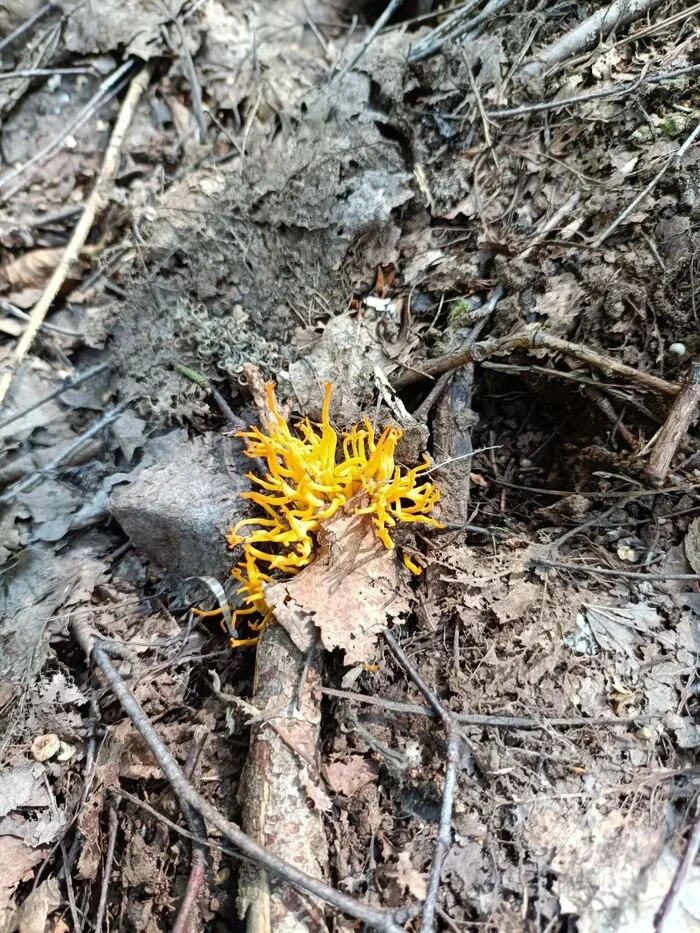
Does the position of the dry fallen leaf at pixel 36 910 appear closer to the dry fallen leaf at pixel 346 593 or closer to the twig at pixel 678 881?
the dry fallen leaf at pixel 346 593

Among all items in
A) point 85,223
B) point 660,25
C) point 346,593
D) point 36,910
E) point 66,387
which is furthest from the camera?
point 85,223

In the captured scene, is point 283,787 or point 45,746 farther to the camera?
point 45,746

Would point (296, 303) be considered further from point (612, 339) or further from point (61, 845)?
point (61, 845)

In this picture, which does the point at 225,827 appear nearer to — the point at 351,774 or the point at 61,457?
the point at 351,774

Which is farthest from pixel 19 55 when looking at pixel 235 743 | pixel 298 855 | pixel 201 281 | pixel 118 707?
pixel 298 855

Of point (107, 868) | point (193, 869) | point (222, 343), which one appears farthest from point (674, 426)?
point (107, 868)

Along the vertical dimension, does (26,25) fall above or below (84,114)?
above
